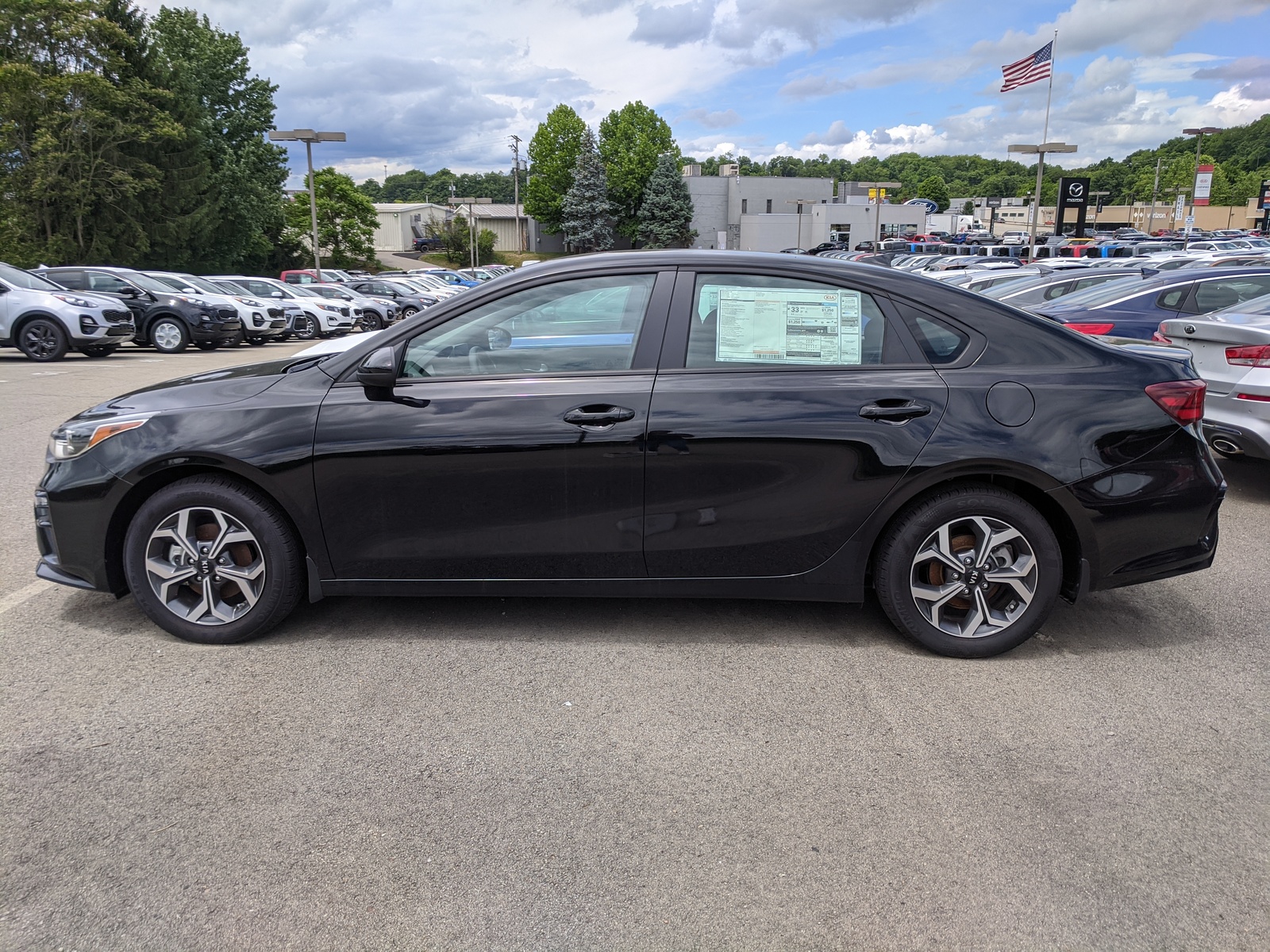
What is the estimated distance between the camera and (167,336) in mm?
18547

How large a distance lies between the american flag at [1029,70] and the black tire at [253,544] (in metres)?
35.6

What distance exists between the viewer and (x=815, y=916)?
237 centimetres

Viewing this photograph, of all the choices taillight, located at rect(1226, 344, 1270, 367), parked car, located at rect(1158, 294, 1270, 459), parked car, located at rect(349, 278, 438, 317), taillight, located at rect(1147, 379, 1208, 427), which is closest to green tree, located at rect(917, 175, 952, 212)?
parked car, located at rect(349, 278, 438, 317)

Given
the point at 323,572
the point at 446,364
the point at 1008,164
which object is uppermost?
the point at 1008,164

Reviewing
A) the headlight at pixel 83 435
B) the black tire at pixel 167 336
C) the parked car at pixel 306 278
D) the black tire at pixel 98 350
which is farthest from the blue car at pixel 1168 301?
the parked car at pixel 306 278

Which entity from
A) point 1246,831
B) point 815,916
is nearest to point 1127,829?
point 1246,831

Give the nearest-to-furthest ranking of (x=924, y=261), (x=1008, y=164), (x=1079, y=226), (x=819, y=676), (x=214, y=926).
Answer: (x=214, y=926) < (x=819, y=676) < (x=924, y=261) < (x=1079, y=226) < (x=1008, y=164)

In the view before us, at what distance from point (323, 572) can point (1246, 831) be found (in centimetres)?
341

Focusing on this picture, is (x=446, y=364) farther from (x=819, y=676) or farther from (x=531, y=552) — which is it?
(x=819, y=676)

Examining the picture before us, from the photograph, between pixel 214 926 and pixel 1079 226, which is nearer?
pixel 214 926

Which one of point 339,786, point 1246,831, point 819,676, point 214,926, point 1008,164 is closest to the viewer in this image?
point 214,926

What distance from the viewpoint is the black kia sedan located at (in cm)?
371

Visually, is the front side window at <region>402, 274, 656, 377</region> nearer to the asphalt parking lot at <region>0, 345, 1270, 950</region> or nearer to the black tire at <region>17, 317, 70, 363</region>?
the asphalt parking lot at <region>0, 345, 1270, 950</region>

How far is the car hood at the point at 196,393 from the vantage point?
393 centimetres
